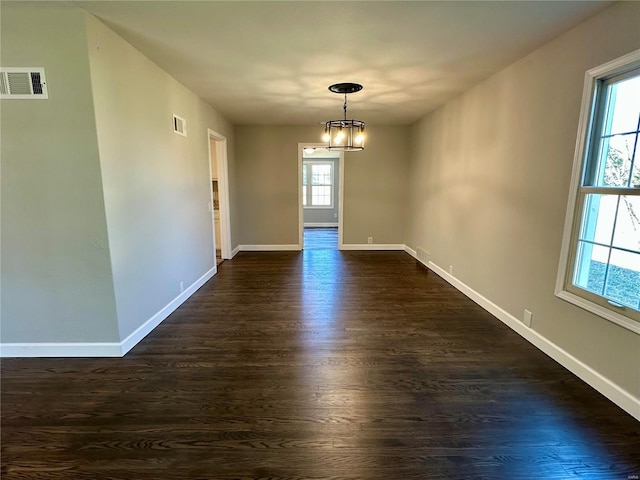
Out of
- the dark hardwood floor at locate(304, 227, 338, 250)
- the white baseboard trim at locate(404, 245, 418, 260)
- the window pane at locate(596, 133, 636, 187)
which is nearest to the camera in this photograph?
the window pane at locate(596, 133, 636, 187)

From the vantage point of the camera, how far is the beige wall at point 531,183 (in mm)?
2035

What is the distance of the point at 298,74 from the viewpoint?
3227 mm

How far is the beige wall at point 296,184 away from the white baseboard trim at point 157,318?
2338mm

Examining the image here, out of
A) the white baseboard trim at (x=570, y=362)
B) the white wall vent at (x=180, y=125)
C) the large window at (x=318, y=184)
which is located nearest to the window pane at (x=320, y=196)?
the large window at (x=318, y=184)

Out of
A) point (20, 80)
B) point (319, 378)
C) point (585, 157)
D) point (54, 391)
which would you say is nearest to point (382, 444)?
point (319, 378)

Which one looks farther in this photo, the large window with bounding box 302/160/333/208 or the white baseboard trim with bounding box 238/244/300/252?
the large window with bounding box 302/160/333/208

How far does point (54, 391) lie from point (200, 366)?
92 cm

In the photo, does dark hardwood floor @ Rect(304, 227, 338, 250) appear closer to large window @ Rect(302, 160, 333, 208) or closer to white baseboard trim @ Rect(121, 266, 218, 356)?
large window @ Rect(302, 160, 333, 208)

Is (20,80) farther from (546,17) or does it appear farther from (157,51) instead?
(546,17)

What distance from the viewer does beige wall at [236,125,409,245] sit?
616 centimetres

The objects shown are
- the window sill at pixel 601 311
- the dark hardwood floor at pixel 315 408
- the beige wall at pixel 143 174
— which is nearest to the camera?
the dark hardwood floor at pixel 315 408

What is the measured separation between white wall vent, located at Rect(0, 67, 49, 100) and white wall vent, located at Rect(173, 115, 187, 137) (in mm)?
1296

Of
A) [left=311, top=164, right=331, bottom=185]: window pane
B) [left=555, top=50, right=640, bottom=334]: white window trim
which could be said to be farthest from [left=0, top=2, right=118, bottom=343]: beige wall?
[left=311, top=164, right=331, bottom=185]: window pane

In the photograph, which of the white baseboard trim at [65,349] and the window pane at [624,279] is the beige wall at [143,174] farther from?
the window pane at [624,279]
